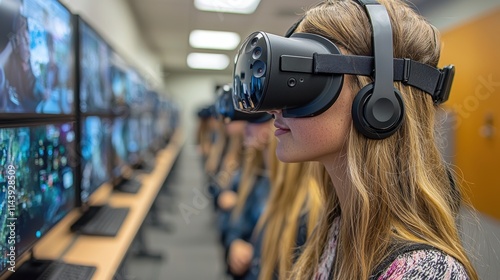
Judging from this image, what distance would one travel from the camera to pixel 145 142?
9.42 feet

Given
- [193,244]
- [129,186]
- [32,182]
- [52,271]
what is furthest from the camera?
[193,244]

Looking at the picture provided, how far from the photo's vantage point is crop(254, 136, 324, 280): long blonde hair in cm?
101

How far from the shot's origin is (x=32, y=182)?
68 centimetres

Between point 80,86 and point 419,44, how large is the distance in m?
0.99

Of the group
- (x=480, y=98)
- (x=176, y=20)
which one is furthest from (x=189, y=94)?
(x=480, y=98)

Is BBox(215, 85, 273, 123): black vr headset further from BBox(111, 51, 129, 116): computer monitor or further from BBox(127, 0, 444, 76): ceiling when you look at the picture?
BBox(111, 51, 129, 116): computer monitor

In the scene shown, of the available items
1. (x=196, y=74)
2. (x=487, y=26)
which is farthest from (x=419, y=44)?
(x=196, y=74)

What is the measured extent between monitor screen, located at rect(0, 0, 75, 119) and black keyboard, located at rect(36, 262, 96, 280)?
357mm

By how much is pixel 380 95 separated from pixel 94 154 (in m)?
1.11

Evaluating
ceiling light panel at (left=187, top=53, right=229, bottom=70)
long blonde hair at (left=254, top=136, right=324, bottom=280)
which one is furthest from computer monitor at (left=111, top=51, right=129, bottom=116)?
ceiling light panel at (left=187, top=53, right=229, bottom=70)

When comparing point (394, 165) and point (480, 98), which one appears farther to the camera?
point (480, 98)

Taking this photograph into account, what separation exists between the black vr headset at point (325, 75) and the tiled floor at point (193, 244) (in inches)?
10.4

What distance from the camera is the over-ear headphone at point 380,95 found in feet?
1.55

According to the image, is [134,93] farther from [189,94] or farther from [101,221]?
[189,94]
